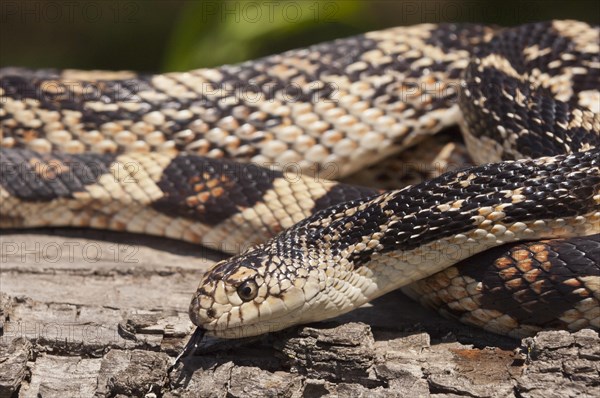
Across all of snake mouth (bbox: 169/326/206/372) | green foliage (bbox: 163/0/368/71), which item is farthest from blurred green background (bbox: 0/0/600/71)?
snake mouth (bbox: 169/326/206/372)

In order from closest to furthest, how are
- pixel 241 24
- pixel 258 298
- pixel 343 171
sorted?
pixel 258 298, pixel 343 171, pixel 241 24

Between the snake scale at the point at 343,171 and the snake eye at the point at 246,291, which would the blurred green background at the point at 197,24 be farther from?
the snake eye at the point at 246,291

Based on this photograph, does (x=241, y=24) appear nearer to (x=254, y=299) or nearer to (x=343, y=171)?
(x=343, y=171)

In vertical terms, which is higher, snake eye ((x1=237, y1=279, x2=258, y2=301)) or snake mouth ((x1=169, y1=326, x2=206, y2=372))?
snake eye ((x1=237, y1=279, x2=258, y2=301))

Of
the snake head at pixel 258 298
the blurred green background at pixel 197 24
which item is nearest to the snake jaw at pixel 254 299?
the snake head at pixel 258 298

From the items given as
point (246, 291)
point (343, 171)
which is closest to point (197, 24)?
point (343, 171)

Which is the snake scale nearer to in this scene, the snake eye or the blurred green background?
the snake eye

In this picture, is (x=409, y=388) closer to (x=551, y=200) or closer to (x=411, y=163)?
(x=551, y=200)
